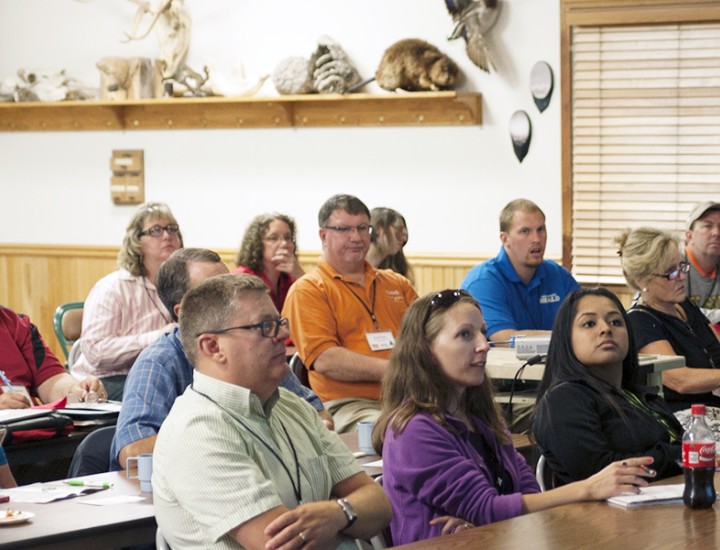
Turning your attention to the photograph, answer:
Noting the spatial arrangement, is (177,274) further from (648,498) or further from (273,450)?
(648,498)

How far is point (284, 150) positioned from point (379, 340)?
10.0ft

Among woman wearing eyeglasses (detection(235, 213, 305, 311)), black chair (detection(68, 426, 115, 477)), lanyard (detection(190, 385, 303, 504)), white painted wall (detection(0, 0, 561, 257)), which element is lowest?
black chair (detection(68, 426, 115, 477))

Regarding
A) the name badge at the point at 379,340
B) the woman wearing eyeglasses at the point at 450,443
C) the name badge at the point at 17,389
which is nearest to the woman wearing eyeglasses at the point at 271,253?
the name badge at the point at 379,340

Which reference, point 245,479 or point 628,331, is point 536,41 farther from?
point 245,479

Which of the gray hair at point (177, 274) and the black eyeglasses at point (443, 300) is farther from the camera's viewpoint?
the gray hair at point (177, 274)

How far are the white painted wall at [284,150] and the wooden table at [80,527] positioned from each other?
4.62 m

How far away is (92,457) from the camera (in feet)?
11.4

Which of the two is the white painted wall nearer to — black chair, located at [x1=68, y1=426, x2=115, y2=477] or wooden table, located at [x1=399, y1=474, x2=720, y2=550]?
black chair, located at [x1=68, y1=426, x2=115, y2=477]

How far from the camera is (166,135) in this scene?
8.22 metres

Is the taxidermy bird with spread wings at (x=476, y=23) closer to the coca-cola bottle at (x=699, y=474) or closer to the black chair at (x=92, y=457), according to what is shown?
the black chair at (x=92, y=457)

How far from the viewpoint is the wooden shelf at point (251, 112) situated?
728 centimetres

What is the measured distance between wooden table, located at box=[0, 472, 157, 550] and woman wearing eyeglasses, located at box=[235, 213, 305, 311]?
3.33 meters

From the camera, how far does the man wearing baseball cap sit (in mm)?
5906

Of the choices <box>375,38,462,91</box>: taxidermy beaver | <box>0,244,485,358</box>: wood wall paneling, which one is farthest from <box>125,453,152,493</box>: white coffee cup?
<box>0,244,485,358</box>: wood wall paneling
